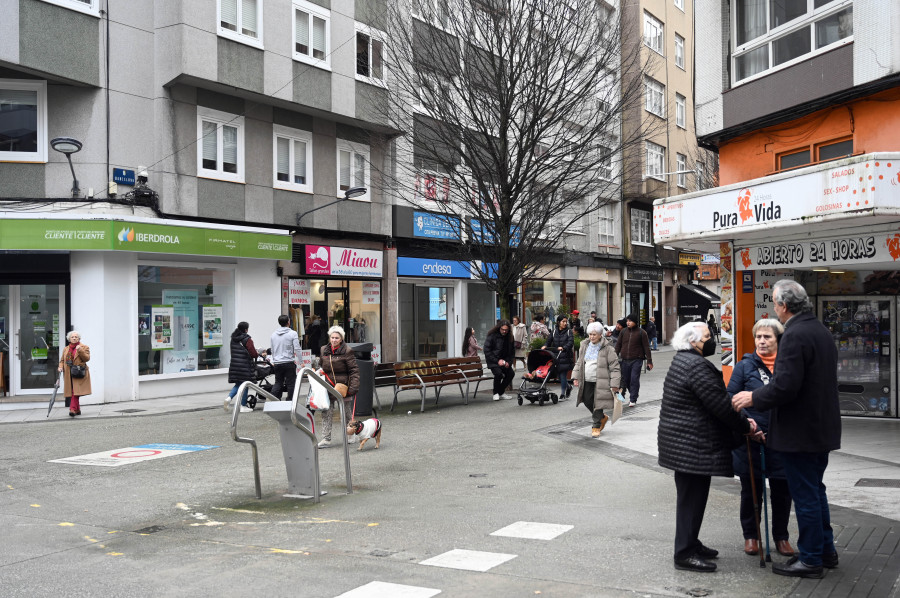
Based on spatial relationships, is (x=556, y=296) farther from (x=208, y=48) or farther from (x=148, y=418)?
(x=148, y=418)

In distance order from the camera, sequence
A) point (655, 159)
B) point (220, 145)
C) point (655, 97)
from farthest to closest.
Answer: point (655, 159), point (655, 97), point (220, 145)

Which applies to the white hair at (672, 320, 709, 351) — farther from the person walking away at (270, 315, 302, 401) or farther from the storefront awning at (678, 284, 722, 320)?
the storefront awning at (678, 284, 722, 320)

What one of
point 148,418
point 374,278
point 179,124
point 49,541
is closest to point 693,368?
point 49,541

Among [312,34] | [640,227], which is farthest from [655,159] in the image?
[312,34]

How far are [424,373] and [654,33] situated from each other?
30.6 m

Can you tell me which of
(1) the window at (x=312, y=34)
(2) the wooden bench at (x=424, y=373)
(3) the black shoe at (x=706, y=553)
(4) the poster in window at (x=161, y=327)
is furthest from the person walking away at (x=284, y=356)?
(3) the black shoe at (x=706, y=553)

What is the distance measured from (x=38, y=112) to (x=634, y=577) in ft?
55.8

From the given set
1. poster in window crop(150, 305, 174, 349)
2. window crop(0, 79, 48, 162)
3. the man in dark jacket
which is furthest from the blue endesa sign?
the man in dark jacket

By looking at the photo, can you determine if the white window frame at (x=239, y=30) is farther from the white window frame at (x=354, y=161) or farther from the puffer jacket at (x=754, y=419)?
the puffer jacket at (x=754, y=419)

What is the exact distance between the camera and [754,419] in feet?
18.8

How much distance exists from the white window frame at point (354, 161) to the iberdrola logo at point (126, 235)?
7.28 m

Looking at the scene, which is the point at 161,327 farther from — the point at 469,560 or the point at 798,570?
the point at 798,570

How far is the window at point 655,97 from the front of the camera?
38975mm

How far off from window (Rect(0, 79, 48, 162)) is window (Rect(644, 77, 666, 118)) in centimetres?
2832
